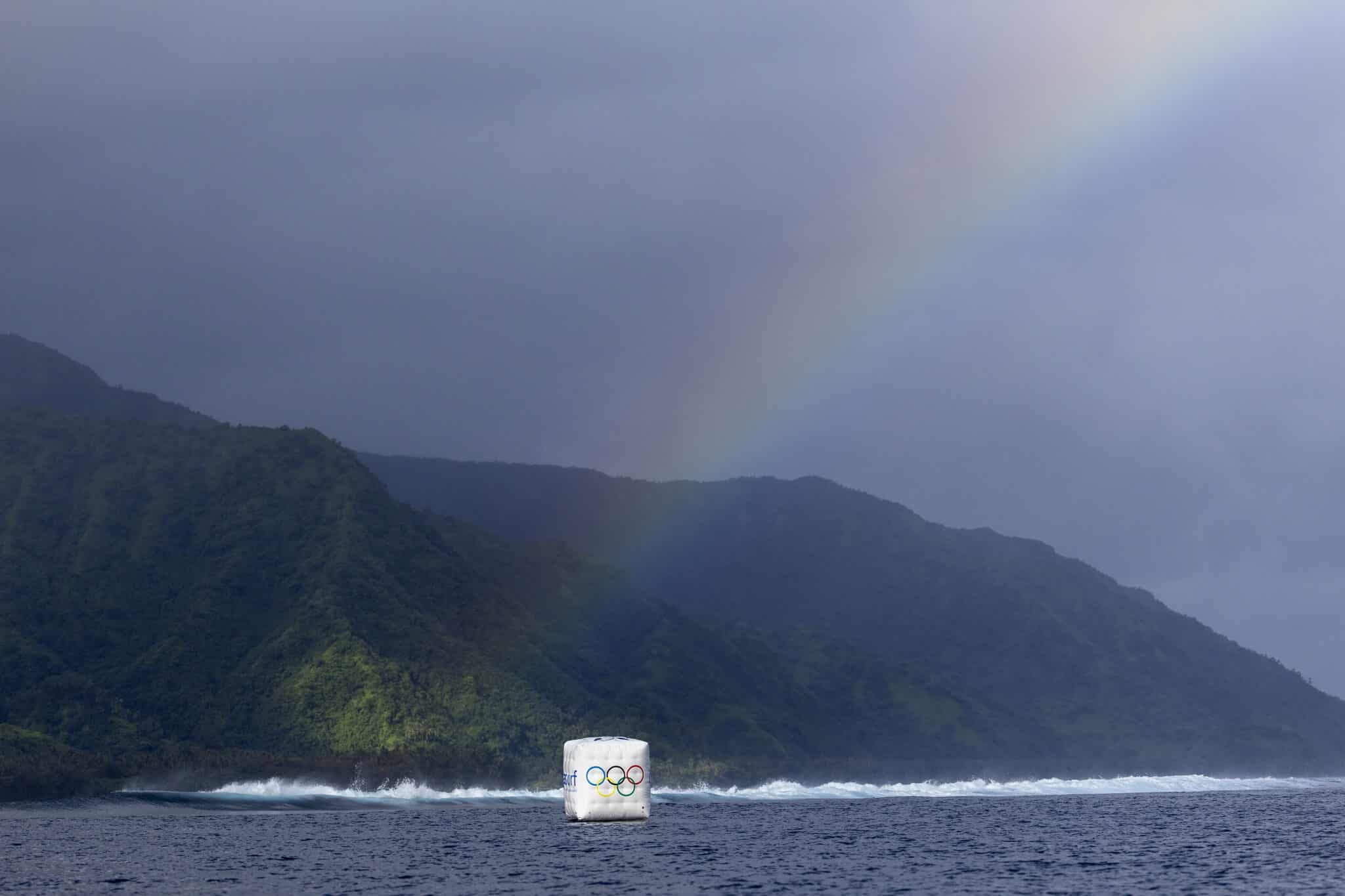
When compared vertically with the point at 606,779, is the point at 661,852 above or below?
below

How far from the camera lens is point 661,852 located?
110 meters

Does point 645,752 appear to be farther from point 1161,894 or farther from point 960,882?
point 1161,894

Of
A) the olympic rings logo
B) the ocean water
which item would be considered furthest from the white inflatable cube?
the ocean water

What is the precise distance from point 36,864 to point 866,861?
53183mm

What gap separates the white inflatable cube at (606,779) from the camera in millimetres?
121938

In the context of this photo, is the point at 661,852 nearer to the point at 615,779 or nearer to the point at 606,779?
the point at 615,779

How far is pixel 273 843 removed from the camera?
4722 inches

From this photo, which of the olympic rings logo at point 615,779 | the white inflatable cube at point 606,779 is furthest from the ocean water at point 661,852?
the olympic rings logo at point 615,779

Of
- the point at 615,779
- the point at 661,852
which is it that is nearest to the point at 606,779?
the point at 615,779

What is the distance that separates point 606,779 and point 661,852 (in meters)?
19.1

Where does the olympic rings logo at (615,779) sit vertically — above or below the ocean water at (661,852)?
above

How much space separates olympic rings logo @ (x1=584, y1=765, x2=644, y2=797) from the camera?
12600 centimetres

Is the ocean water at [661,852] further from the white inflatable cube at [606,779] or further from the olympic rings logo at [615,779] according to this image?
the olympic rings logo at [615,779]

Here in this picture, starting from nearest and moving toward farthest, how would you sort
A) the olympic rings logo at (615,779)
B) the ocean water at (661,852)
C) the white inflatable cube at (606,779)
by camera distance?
the ocean water at (661,852) < the white inflatable cube at (606,779) < the olympic rings logo at (615,779)
